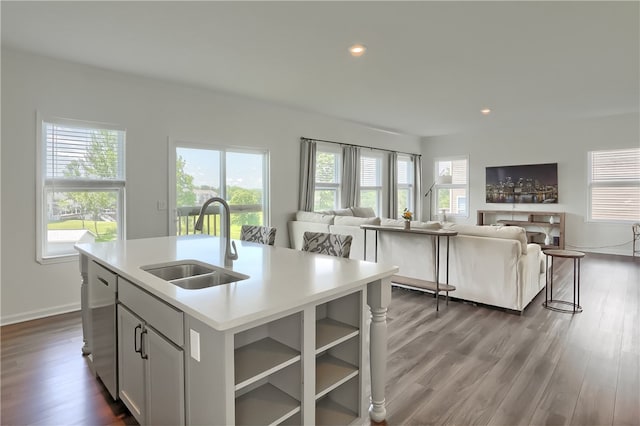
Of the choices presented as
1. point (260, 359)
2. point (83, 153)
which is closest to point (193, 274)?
point (260, 359)

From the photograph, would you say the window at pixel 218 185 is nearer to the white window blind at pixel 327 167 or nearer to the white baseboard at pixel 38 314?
the white window blind at pixel 327 167

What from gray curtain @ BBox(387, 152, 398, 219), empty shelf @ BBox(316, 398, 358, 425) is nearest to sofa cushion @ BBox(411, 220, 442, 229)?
empty shelf @ BBox(316, 398, 358, 425)

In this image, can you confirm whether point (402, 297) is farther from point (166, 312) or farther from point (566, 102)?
point (566, 102)

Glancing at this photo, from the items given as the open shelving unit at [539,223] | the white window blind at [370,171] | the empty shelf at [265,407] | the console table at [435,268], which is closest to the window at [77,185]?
the console table at [435,268]

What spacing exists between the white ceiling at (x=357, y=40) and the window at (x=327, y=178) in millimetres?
1546

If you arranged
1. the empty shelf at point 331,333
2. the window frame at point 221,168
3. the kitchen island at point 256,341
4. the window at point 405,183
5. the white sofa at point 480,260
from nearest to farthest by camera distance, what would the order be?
1. the kitchen island at point 256,341
2. the empty shelf at point 331,333
3. the white sofa at point 480,260
4. the window frame at point 221,168
5. the window at point 405,183

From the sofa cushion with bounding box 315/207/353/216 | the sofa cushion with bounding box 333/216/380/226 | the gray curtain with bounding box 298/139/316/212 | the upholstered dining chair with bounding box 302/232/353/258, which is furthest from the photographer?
the sofa cushion with bounding box 315/207/353/216

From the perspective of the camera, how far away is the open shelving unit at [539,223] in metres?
7.37

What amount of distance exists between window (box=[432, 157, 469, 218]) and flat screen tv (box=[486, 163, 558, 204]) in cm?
62

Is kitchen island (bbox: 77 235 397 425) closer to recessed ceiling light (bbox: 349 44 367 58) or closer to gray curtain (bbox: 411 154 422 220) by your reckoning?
recessed ceiling light (bbox: 349 44 367 58)

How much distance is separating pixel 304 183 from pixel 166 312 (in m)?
4.85

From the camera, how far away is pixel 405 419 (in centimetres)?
203

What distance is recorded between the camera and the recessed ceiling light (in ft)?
11.3

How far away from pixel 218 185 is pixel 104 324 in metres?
3.23
